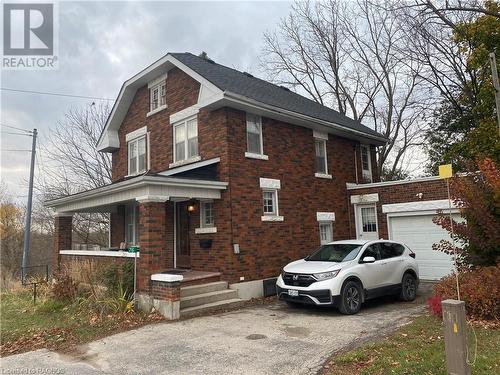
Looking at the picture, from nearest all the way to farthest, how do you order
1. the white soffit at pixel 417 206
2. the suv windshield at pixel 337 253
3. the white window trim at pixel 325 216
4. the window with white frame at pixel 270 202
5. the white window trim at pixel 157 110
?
the suv windshield at pixel 337 253, the window with white frame at pixel 270 202, the white soffit at pixel 417 206, the white window trim at pixel 325 216, the white window trim at pixel 157 110

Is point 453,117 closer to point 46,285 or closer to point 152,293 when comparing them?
point 152,293

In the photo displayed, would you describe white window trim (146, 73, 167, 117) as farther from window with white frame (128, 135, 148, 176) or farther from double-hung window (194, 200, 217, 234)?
double-hung window (194, 200, 217, 234)

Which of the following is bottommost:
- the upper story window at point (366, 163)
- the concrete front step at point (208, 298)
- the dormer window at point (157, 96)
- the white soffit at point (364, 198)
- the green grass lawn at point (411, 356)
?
the green grass lawn at point (411, 356)

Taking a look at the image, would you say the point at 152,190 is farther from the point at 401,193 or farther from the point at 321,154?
the point at 401,193

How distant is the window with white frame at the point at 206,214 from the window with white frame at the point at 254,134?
7.14ft

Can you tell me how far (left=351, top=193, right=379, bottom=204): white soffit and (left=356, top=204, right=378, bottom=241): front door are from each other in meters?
0.30

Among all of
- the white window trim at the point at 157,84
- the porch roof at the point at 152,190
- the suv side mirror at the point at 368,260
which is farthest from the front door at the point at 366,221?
the white window trim at the point at 157,84

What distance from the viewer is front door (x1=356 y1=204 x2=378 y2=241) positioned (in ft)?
50.9

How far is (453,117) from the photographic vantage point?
69.7 feet

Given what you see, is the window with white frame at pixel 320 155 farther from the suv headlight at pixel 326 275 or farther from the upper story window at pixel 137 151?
the upper story window at pixel 137 151

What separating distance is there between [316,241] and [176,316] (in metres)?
6.71

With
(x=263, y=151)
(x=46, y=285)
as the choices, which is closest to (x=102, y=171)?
(x=46, y=285)

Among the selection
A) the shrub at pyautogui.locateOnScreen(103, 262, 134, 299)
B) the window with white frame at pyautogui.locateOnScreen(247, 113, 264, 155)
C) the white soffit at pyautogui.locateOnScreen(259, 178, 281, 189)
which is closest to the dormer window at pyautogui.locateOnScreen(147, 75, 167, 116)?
the window with white frame at pyautogui.locateOnScreen(247, 113, 264, 155)

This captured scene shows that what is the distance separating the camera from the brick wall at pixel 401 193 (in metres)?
13.7
